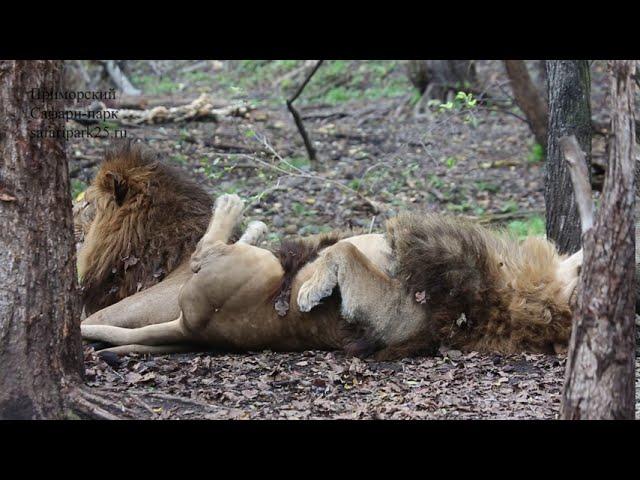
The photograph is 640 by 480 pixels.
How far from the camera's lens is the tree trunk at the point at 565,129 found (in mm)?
6629

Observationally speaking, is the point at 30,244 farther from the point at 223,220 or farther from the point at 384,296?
the point at 384,296

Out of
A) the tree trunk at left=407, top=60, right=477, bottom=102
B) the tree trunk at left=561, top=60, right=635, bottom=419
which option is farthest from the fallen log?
the tree trunk at left=561, top=60, right=635, bottom=419

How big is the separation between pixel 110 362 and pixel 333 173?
563 centimetres

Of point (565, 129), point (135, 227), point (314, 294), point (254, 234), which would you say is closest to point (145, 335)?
point (135, 227)

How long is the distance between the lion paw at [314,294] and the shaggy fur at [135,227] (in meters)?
1.36

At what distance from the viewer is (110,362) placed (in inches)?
216

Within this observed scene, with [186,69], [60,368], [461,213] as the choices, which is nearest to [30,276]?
[60,368]

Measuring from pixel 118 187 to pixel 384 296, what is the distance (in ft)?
7.63

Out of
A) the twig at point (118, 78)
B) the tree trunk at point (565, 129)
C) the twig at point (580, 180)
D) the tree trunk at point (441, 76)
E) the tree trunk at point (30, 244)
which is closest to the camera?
the twig at point (580, 180)

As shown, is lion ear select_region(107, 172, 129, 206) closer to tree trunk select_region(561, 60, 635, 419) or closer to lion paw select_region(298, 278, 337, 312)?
lion paw select_region(298, 278, 337, 312)

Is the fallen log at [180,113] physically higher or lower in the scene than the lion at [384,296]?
higher

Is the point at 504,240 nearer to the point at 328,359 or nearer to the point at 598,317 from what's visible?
the point at 328,359

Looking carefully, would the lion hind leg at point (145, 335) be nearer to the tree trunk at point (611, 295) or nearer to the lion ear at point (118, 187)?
the lion ear at point (118, 187)

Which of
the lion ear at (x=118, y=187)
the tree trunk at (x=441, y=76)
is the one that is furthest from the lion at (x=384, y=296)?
the tree trunk at (x=441, y=76)
